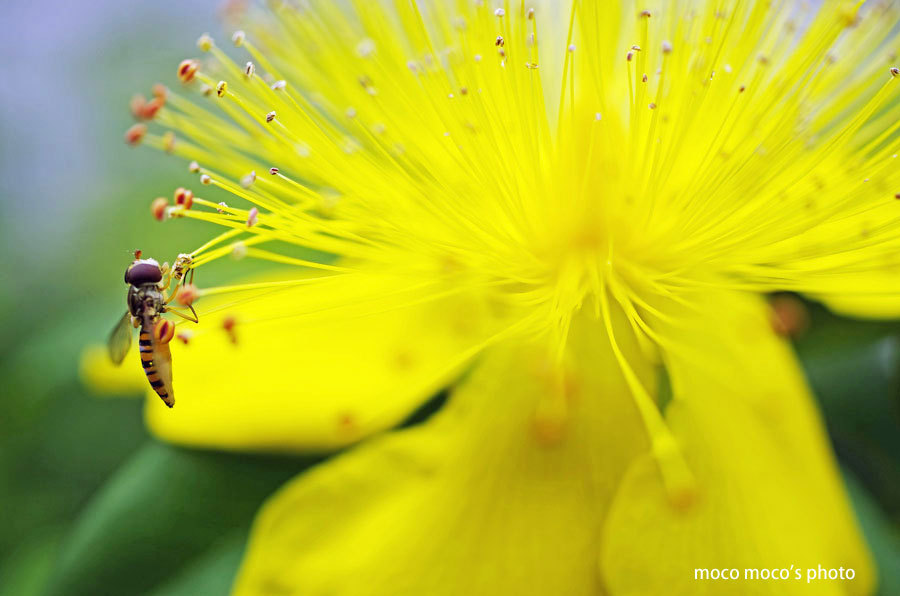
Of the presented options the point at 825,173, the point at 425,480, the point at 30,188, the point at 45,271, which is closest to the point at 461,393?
→ the point at 425,480

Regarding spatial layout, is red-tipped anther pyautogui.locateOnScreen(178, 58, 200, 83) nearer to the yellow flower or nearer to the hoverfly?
the yellow flower

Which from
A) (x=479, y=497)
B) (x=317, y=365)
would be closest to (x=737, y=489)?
(x=479, y=497)

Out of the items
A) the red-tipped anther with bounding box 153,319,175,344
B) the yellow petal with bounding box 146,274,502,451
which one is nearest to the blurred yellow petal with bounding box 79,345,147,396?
the yellow petal with bounding box 146,274,502,451

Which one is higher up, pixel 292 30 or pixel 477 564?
pixel 292 30

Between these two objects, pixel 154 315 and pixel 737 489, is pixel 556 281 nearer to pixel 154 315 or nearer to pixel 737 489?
pixel 737 489

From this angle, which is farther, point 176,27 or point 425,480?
point 176,27

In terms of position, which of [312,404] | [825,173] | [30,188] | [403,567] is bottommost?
[403,567]

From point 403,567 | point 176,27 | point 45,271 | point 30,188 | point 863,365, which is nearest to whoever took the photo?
point 403,567

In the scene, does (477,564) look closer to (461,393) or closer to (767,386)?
(461,393)
